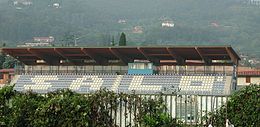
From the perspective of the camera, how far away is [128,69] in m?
59.5

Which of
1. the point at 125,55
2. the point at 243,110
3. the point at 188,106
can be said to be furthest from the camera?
the point at 125,55

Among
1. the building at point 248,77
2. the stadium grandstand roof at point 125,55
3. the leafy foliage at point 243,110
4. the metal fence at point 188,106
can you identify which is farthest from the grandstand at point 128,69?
the leafy foliage at point 243,110

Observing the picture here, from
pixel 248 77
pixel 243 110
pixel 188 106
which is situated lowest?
pixel 188 106

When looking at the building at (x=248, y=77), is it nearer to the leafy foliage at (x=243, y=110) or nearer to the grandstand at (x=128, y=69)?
the grandstand at (x=128, y=69)

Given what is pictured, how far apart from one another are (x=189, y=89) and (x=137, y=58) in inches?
314

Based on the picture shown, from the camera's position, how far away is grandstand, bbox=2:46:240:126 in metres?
55.8

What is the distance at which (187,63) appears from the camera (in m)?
58.8

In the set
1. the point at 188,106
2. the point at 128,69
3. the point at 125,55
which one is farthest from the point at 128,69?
the point at 188,106

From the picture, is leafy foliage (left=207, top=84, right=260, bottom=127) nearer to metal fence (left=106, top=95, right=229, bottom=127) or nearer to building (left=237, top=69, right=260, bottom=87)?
metal fence (left=106, top=95, right=229, bottom=127)

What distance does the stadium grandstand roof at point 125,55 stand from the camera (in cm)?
5622

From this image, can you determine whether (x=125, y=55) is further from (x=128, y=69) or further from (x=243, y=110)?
(x=243, y=110)

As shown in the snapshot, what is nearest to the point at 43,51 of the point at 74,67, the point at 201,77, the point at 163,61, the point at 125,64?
the point at 74,67

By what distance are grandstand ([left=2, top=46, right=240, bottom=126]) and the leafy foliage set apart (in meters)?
13.8

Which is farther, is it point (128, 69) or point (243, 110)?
point (128, 69)
